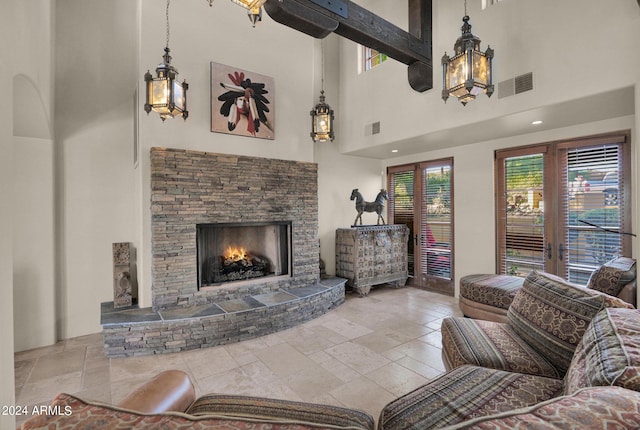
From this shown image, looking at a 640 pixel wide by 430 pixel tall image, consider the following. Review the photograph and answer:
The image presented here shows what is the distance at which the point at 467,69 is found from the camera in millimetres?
2682

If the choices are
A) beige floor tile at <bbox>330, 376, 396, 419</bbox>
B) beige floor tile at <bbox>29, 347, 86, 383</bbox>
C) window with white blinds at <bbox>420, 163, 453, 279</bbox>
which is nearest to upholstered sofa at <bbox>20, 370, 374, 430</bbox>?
A: beige floor tile at <bbox>330, 376, 396, 419</bbox>

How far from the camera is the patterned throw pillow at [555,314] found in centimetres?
179

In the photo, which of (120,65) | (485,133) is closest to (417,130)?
(485,133)

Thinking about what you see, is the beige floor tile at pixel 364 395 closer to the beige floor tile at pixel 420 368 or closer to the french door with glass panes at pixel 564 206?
the beige floor tile at pixel 420 368

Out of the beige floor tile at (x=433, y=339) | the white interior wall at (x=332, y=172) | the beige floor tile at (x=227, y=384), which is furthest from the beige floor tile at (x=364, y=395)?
the white interior wall at (x=332, y=172)

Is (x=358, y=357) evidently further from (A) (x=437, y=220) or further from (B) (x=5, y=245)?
(A) (x=437, y=220)

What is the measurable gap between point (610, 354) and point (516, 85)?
3.23m

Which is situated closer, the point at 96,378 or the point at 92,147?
the point at 96,378

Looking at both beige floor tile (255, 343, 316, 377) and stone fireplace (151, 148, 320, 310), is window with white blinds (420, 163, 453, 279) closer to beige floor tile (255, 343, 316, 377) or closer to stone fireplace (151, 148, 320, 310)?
stone fireplace (151, 148, 320, 310)

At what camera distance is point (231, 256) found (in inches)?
176

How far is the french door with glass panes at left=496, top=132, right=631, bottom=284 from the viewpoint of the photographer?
142 inches

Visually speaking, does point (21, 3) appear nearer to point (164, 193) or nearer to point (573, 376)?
point (164, 193)

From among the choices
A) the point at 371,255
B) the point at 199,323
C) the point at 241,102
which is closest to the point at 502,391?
the point at 199,323

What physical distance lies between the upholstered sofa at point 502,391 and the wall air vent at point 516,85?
85.7 inches
